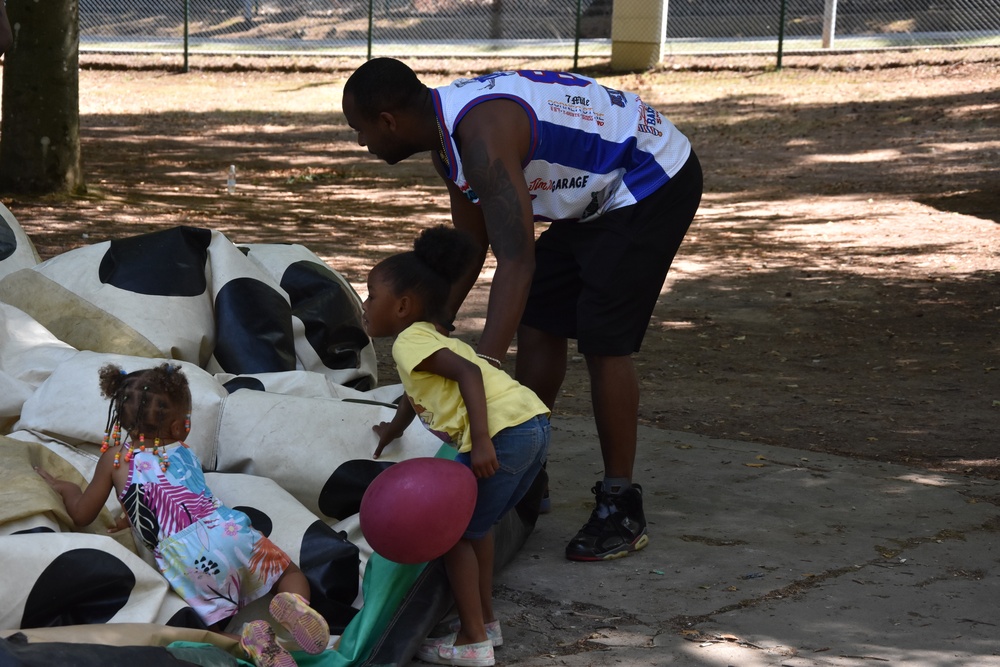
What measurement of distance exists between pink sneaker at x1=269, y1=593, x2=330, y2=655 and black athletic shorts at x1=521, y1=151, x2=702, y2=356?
4.22 ft

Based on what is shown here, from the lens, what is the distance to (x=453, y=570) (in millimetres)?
3018

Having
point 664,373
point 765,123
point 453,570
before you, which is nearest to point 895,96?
point 765,123

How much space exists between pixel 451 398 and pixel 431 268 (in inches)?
13.0

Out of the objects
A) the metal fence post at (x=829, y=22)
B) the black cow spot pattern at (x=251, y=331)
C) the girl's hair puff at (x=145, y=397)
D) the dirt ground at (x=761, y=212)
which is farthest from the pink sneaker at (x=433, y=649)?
the metal fence post at (x=829, y=22)

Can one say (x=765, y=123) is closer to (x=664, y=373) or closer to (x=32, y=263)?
(x=664, y=373)

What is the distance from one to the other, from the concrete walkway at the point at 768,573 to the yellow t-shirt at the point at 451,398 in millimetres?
567

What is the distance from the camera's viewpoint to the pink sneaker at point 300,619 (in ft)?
8.88

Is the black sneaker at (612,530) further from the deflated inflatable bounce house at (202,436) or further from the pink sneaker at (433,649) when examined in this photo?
the pink sneaker at (433,649)

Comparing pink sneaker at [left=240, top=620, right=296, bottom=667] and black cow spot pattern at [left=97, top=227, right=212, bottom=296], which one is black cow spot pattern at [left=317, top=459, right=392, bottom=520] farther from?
black cow spot pattern at [left=97, top=227, right=212, bottom=296]

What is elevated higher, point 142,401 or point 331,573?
point 142,401

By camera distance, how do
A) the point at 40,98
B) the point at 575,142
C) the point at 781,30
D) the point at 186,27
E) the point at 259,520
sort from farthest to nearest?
the point at 186,27 → the point at 781,30 → the point at 40,98 → the point at 575,142 → the point at 259,520

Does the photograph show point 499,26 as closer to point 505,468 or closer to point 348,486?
point 348,486

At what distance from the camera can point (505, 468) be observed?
3062mm

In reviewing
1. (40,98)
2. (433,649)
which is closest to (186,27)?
(40,98)
